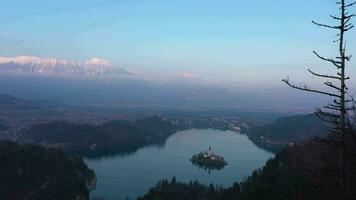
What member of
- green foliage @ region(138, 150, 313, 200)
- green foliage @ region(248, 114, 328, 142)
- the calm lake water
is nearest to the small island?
the calm lake water

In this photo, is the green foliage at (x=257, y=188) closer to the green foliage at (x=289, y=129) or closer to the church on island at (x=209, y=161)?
the church on island at (x=209, y=161)

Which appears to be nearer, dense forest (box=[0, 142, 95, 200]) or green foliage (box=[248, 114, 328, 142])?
dense forest (box=[0, 142, 95, 200])

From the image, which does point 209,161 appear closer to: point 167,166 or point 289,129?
point 167,166

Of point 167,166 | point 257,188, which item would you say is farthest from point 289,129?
point 257,188

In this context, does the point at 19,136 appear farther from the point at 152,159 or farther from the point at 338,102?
the point at 338,102

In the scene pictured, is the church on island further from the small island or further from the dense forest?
the dense forest

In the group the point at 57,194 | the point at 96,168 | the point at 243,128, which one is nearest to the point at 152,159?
the point at 96,168
